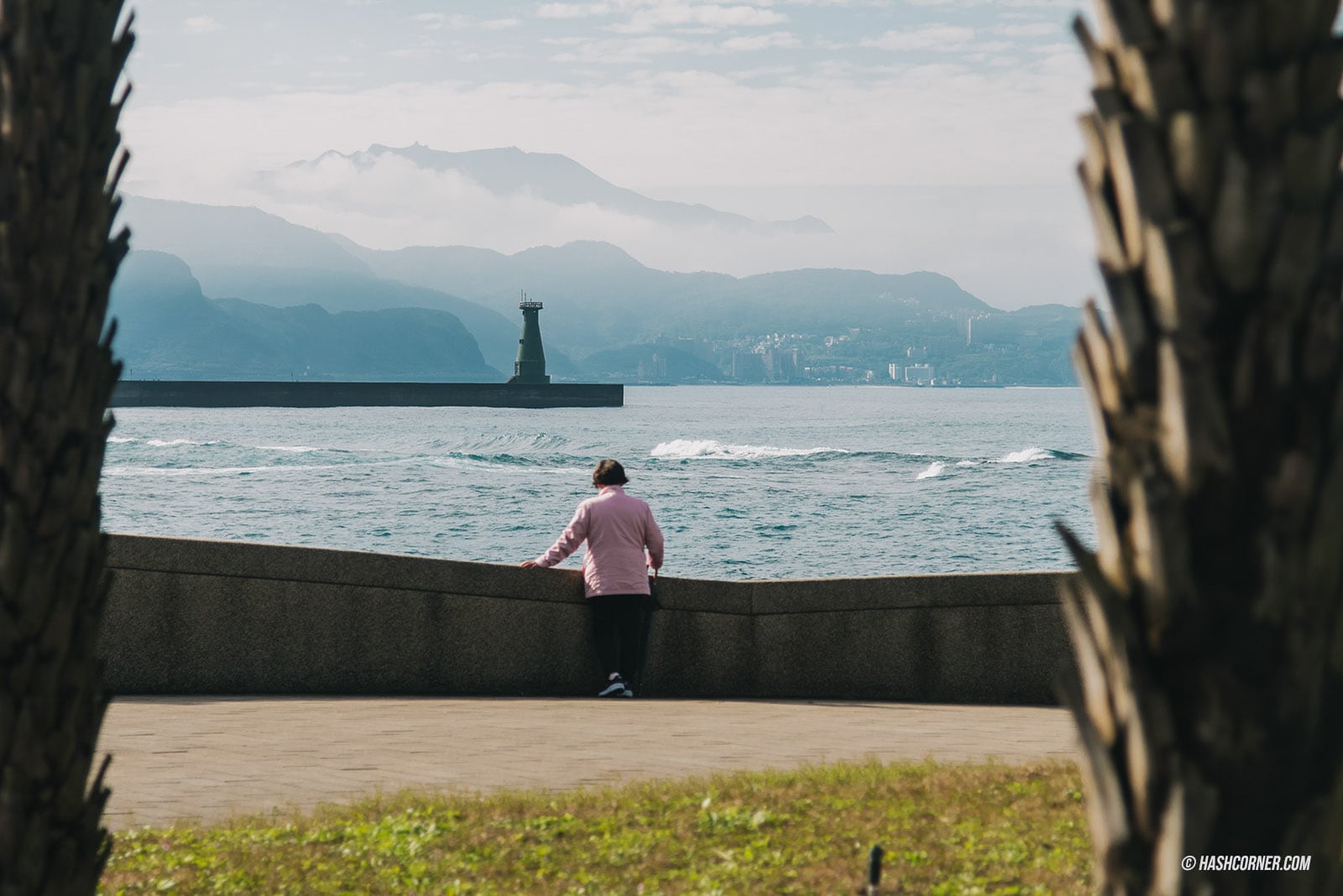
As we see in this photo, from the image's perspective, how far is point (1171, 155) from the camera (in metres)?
1.98

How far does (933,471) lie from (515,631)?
6675 cm

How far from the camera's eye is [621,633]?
10.2m

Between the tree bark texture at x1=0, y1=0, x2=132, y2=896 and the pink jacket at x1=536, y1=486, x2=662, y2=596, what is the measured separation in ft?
22.1

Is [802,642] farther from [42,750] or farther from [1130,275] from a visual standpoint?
[1130,275]

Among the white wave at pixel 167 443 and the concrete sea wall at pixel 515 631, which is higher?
the concrete sea wall at pixel 515 631

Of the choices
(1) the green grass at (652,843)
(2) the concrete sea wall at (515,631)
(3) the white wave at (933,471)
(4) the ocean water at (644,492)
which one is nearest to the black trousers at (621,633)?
(2) the concrete sea wall at (515,631)

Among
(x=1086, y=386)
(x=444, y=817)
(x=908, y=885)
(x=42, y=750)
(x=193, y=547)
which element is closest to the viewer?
(x=1086, y=386)

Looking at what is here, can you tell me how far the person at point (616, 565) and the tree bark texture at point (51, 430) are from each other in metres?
6.67

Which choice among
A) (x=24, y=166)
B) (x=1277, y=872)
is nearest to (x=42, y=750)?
(x=24, y=166)

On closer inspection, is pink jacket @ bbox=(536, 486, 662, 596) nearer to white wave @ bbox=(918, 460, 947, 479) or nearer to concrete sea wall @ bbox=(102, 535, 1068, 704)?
concrete sea wall @ bbox=(102, 535, 1068, 704)

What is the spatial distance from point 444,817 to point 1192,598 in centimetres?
399

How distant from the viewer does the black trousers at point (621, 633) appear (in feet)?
33.0

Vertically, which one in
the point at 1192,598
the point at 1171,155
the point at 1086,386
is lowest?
the point at 1192,598

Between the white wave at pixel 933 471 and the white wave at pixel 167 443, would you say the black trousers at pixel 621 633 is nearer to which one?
the white wave at pixel 933 471
